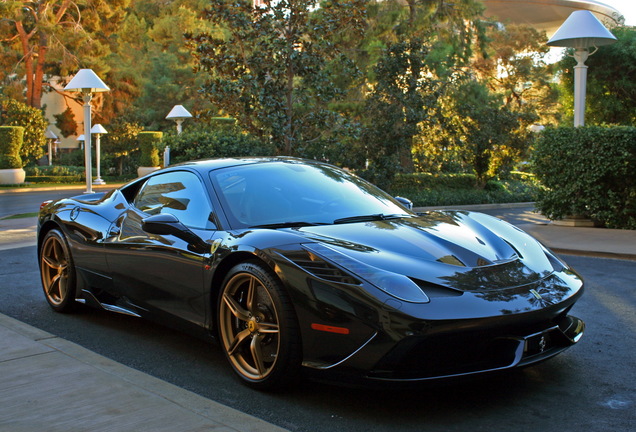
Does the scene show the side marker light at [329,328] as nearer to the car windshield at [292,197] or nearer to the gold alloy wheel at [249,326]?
the gold alloy wheel at [249,326]

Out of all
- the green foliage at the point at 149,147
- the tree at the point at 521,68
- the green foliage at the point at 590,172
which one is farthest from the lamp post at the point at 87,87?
the tree at the point at 521,68

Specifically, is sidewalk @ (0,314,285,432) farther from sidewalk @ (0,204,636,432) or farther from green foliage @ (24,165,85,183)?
green foliage @ (24,165,85,183)

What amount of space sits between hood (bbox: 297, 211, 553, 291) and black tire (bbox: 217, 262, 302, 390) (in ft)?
1.33

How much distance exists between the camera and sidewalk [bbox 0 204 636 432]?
11.1ft

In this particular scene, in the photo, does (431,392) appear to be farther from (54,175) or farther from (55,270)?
(54,175)

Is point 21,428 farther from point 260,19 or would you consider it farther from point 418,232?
point 260,19

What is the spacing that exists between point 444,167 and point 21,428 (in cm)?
2179

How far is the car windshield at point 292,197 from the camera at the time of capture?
461 cm

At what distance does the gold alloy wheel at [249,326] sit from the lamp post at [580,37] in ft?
34.0

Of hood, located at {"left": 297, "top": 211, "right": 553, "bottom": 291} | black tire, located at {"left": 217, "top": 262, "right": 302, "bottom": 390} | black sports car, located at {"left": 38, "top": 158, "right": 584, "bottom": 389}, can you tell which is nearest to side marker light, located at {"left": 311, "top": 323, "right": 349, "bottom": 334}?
black sports car, located at {"left": 38, "top": 158, "right": 584, "bottom": 389}

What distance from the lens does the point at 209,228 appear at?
4570mm

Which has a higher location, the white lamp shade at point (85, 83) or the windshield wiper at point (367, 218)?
the white lamp shade at point (85, 83)

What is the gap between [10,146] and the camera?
31391 millimetres

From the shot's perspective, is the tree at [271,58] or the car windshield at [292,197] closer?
the car windshield at [292,197]
